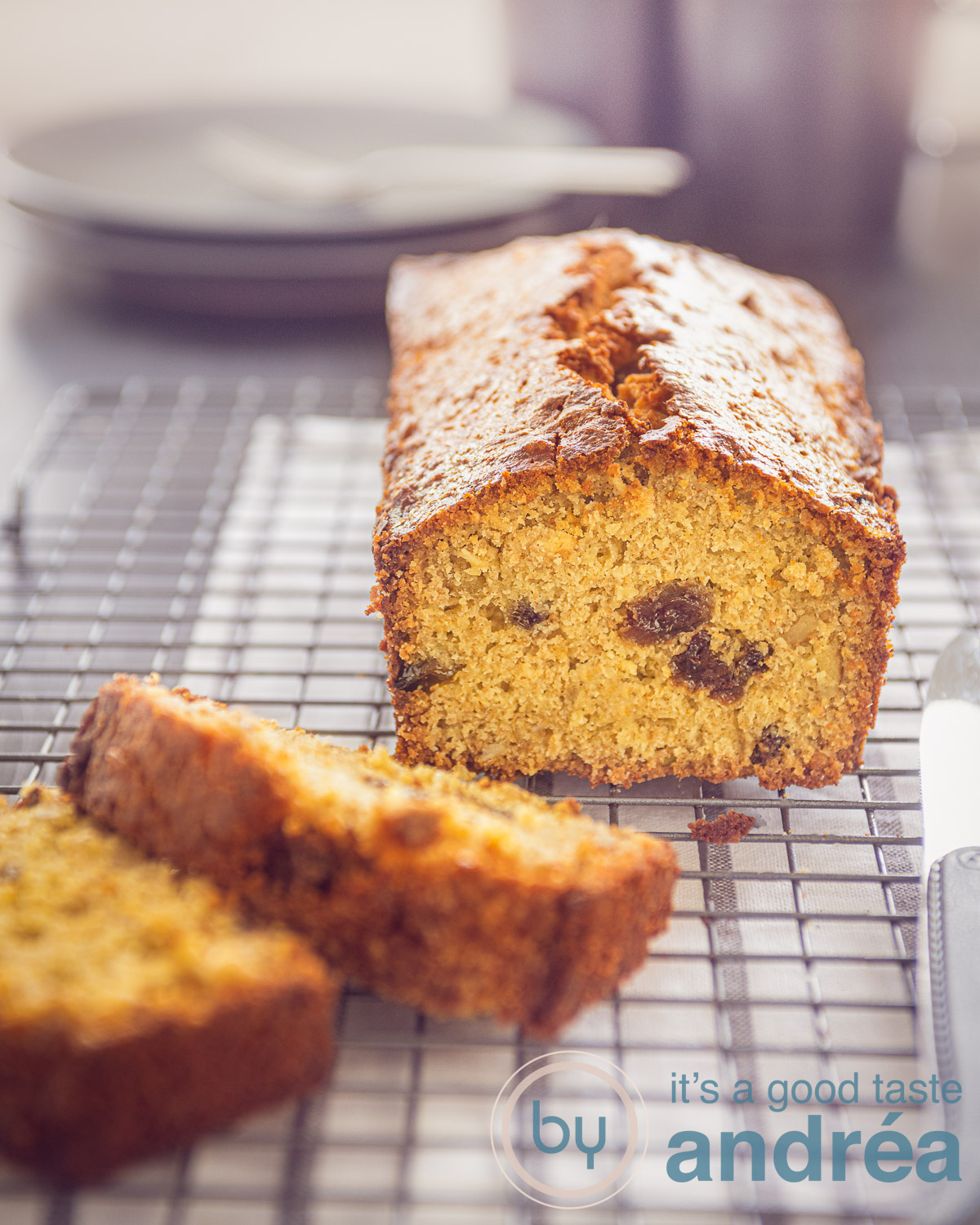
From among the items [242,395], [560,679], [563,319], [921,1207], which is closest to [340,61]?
[242,395]

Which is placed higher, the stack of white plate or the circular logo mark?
the stack of white plate

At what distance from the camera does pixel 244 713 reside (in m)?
2.16

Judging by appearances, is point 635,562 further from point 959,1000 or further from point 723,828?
point 959,1000

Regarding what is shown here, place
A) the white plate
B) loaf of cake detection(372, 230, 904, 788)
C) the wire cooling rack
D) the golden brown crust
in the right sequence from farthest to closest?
the white plate
loaf of cake detection(372, 230, 904, 788)
the wire cooling rack
the golden brown crust

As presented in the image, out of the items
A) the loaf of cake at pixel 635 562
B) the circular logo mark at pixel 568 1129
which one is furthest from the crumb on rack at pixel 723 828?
the circular logo mark at pixel 568 1129

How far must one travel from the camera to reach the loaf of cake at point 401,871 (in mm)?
1797

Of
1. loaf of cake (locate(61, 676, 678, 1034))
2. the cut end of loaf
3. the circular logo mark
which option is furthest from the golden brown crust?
the cut end of loaf

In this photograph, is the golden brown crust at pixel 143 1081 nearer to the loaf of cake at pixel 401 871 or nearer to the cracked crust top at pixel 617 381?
the loaf of cake at pixel 401 871

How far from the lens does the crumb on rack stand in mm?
2307

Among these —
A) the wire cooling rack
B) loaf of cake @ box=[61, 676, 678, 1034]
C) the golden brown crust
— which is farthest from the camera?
loaf of cake @ box=[61, 676, 678, 1034]

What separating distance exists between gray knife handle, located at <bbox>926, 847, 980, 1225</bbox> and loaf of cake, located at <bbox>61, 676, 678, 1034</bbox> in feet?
1.49

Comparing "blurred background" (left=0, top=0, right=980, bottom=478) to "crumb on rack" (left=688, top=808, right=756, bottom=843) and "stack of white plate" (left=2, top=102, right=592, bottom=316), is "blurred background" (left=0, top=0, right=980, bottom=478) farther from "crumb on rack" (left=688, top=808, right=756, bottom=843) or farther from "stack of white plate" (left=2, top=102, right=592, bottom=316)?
"crumb on rack" (left=688, top=808, right=756, bottom=843)

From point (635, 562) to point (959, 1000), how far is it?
983 millimetres

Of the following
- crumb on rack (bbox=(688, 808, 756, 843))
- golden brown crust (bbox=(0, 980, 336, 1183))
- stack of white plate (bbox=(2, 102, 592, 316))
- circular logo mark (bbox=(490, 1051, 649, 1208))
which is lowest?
crumb on rack (bbox=(688, 808, 756, 843))
